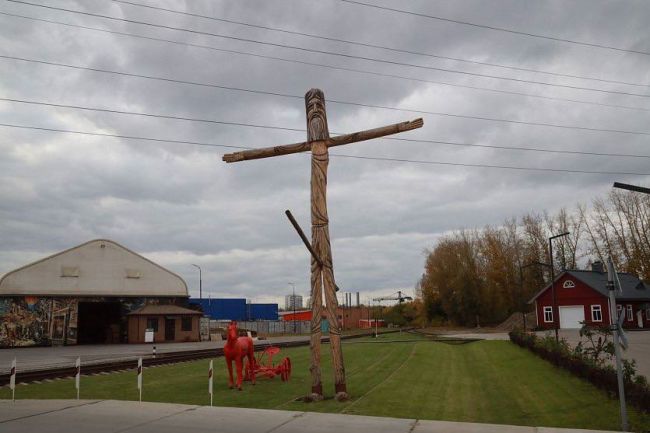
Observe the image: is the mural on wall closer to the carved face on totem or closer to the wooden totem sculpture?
the wooden totem sculpture

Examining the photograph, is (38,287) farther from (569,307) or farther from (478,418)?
(569,307)

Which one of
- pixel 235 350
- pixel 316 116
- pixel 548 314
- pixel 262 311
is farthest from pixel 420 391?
pixel 262 311

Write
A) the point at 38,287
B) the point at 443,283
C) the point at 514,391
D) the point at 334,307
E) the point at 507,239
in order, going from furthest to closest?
the point at 507,239
the point at 443,283
the point at 38,287
the point at 514,391
the point at 334,307

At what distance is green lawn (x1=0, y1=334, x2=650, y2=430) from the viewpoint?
11.8m

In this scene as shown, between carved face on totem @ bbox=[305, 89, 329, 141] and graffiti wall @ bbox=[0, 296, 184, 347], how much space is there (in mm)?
43831

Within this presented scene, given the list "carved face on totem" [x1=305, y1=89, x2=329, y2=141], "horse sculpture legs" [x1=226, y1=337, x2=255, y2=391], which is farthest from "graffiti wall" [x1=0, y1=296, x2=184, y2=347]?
"carved face on totem" [x1=305, y1=89, x2=329, y2=141]

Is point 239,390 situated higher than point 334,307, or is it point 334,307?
point 334,307

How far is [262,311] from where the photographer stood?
88.9 m

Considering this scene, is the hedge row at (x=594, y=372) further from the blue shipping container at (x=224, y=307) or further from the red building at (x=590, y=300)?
the blue shipping container at (x=224, y=307)

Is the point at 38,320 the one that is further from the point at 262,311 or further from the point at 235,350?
the point at 262,311

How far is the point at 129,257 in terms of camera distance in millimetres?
53969

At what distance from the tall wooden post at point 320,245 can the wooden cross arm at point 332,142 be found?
0.27 m

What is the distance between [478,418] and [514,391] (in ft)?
13.9

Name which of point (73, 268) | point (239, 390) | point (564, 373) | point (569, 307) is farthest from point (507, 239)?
point (239, 390)
